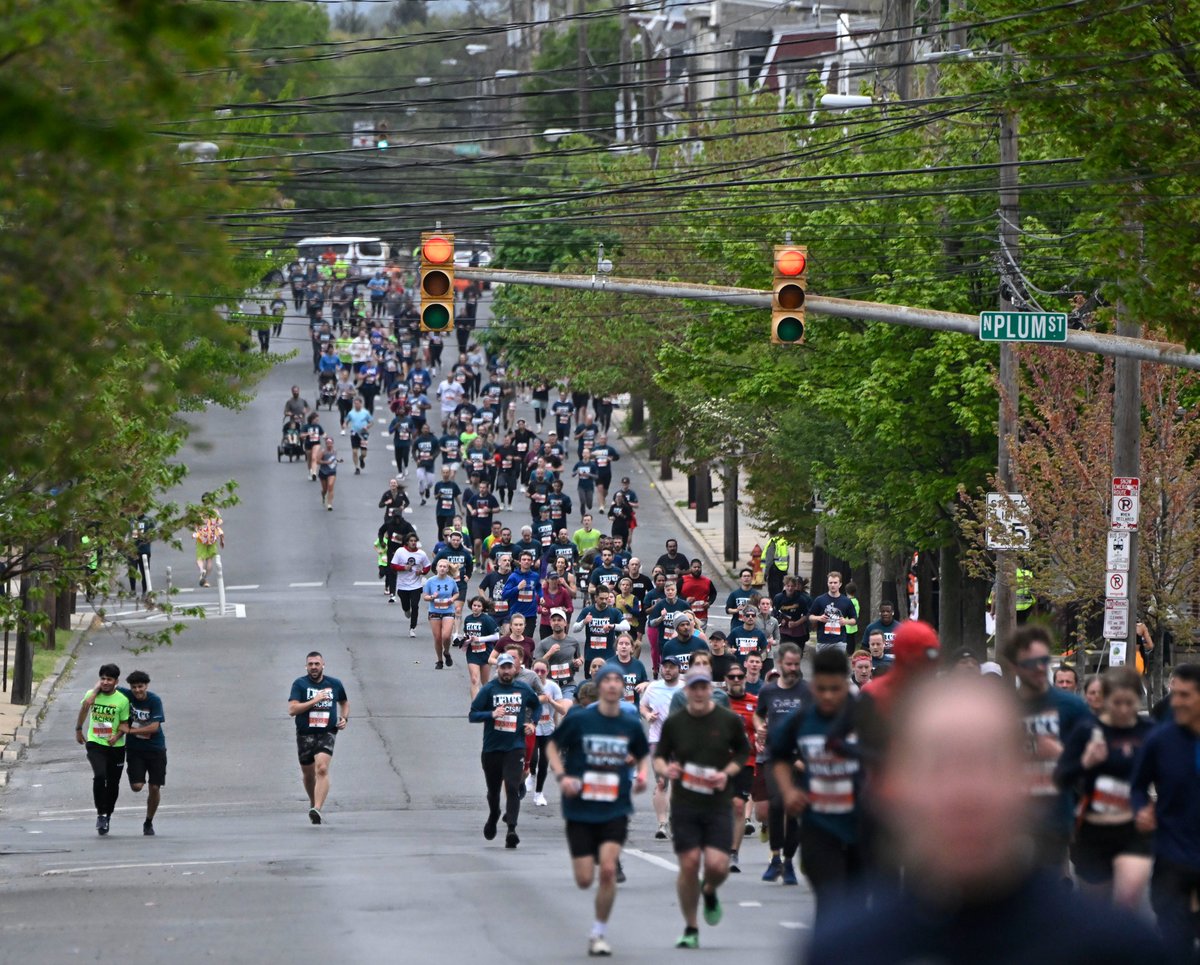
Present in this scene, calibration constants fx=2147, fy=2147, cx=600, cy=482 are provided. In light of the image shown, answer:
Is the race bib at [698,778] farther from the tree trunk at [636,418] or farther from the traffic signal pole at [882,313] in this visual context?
the tree trunk at [636,418]

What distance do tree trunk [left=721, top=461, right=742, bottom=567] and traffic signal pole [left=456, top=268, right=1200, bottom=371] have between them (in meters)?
22.9

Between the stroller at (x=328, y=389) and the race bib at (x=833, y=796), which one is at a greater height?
the race bib at (x=833, y=796)

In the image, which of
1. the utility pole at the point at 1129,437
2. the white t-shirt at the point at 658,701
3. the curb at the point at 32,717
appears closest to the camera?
the white t-shirt at the point at 658,701

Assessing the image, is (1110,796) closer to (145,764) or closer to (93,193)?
(93,193)

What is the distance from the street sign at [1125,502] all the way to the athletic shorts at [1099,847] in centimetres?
1026

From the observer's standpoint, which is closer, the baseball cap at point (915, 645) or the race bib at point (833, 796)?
the baseball cap at point (915, 645)

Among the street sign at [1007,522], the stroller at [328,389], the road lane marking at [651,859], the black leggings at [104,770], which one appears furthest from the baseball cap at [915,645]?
the stroller at [328,389]

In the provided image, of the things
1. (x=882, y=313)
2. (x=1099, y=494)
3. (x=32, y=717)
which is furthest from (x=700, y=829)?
(x=32, y=717)

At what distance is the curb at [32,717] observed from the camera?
26.7 meters

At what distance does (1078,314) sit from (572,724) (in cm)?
1544

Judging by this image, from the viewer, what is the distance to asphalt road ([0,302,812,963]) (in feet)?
44.2

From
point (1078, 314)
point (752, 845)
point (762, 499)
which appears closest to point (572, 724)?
point (752, 845)

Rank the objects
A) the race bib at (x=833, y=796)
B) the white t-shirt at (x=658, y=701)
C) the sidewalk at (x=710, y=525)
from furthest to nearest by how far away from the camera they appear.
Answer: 1. the sidewalk at (x=710, y=525)
2. the white t-shirt at (x=658, y=701)
3. the race bib at (x=833, y=796)

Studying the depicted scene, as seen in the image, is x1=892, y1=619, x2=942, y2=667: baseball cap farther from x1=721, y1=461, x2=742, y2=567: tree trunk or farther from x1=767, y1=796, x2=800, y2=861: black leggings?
x1=721, y1=461, x2=742, y2=567: tree trunk
